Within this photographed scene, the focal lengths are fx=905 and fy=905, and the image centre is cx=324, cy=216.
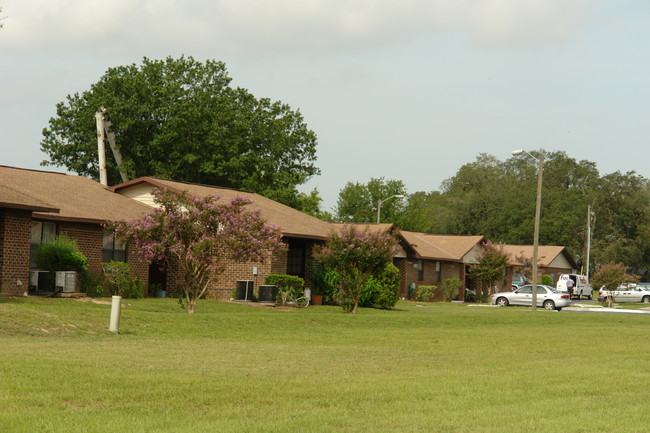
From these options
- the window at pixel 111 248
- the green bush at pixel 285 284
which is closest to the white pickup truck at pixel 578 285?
the green bush at pixel 285 284

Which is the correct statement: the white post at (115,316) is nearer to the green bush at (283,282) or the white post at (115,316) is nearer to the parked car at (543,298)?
the green bush at (283,282)

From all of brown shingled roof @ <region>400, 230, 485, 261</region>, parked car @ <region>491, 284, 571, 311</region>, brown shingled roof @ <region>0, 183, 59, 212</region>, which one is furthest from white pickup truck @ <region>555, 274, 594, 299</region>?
→ brown shingled roof @ <region>0, 183, 59, 212</region>

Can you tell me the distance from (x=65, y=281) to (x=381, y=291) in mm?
14456

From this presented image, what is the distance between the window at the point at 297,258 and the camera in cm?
4203

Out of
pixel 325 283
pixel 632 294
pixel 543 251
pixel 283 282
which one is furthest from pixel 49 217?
pixel 543 251

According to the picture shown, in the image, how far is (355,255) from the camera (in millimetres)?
34281

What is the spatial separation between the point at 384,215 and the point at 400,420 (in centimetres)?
7967

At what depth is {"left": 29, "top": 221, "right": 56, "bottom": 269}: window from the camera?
32.2 metres

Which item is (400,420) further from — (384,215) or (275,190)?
(384,215)

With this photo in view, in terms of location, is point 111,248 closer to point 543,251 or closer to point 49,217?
point 49,217

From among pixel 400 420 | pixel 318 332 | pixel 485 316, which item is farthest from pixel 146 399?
pixel 485 316

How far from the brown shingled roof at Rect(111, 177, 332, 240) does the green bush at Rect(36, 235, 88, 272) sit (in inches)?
298

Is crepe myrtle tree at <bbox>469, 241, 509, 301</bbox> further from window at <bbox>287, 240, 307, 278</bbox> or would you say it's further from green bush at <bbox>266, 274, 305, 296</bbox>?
green bush at <bbox>266, 274, 305, 296</bbox>

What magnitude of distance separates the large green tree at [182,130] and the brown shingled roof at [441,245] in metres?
9.35
